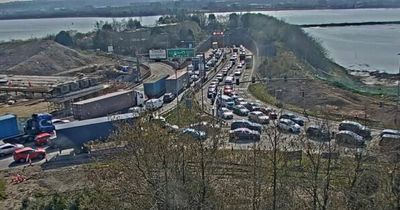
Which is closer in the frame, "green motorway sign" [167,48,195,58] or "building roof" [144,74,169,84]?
"green motorway sign" [167,48,195,58]

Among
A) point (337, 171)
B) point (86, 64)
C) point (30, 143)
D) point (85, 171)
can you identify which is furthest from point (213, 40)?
point (337, 171)

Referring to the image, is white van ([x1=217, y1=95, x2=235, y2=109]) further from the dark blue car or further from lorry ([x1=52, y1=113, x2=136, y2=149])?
lorry ([x1=52, y1=113, x2=136, y2=149])

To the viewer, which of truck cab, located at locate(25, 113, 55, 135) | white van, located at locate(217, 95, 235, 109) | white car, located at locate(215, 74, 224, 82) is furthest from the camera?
white car, located at locate(215, 74, 224, 82)

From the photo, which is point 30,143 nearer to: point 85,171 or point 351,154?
point 85,171

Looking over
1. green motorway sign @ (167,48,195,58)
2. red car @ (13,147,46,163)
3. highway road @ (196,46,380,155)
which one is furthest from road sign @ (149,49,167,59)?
red car @ (13,147,46,163)

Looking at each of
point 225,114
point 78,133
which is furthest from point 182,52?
point 78,133

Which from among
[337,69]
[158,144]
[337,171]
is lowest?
[337,69]
